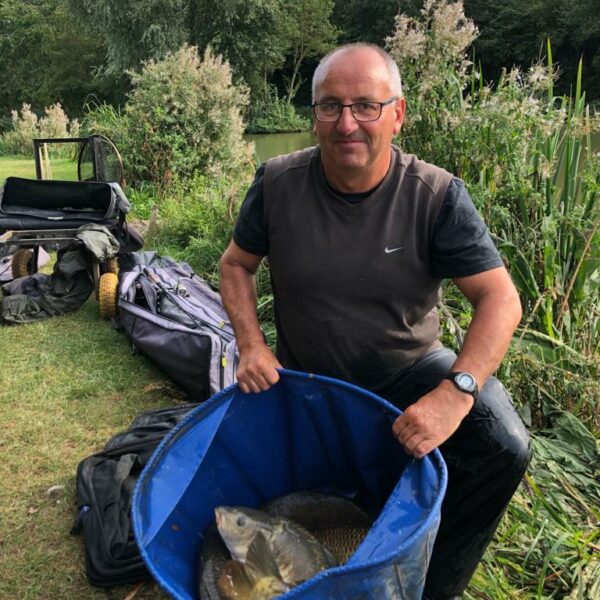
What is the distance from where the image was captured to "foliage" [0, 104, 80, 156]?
52.7ft

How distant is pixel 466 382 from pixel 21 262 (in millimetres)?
4442

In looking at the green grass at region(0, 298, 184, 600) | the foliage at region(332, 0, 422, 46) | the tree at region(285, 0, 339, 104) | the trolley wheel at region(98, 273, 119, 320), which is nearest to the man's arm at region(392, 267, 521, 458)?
the green grass at region(0, 298, 184, 600)

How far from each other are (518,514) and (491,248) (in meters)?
1.00

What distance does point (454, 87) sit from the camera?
3.36m

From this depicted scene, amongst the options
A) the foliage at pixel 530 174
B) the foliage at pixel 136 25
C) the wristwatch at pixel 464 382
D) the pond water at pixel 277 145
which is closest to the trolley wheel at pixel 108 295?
the foliage at pixel 530 174

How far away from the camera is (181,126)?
315 inches

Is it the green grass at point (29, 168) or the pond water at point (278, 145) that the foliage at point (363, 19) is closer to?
the pond water at point (278, 145)

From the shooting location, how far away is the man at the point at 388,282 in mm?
1611

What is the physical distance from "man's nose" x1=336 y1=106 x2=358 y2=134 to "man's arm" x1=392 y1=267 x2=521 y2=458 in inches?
21.2

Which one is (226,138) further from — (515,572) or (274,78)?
(274,78)

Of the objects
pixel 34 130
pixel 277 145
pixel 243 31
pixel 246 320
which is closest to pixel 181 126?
pixel 246 320

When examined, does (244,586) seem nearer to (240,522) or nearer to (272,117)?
(240,522)

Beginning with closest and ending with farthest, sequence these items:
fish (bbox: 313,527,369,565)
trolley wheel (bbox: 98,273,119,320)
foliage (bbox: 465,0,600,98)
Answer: fish (bbox: 313,527,369,565) < trolley wheel (bbox: 98,273,119,320) < foliage (bbox: 465,0,600,98)

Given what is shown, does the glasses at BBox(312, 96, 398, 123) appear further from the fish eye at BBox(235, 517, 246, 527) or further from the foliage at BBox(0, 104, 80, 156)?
the foliage at BBox(0, 104, 80, 156)
